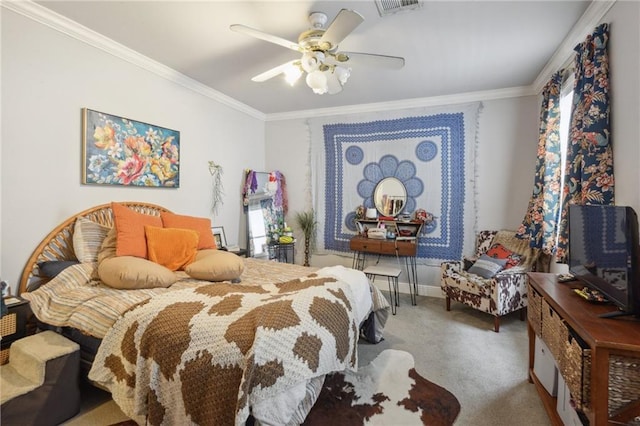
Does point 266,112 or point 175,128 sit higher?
point 266,112

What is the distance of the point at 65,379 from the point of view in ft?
5.66

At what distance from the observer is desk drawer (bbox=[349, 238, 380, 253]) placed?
4004 mm

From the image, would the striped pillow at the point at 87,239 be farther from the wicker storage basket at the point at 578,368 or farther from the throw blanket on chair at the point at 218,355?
the wicker storage basket at the point at 578,368

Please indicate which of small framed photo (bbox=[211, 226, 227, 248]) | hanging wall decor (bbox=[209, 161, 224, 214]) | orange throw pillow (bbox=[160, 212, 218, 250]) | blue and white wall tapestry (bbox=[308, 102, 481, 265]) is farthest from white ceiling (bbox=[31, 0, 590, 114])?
small framed photo (bbox=[211, 226, 227, 248])

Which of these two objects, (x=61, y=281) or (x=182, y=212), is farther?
(x=182, y=212)

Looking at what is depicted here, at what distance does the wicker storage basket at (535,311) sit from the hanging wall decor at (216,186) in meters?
3.45

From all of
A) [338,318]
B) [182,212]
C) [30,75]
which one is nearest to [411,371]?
[338,318]

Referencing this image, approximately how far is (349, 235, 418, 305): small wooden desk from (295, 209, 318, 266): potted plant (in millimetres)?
766

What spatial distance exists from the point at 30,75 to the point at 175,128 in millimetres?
1279

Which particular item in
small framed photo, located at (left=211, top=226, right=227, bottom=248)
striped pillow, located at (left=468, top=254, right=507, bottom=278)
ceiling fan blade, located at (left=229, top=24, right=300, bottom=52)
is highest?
ceiling fan blade, located at (left=229, top=24, right=300, bottom=52)

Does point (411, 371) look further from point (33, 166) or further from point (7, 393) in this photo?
point (33, 166)

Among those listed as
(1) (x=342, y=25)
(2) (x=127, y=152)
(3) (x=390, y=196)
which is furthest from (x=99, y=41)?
(3) (x=390, y=196)

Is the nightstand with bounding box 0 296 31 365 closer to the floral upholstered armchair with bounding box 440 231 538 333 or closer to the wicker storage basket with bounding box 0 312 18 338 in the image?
the wicker storage basket with bounding box 0 312 18 338

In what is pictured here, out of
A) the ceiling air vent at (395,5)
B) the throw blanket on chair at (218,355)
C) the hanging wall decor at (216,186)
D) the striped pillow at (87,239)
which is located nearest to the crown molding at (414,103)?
the hanging wall decor at (216,186)
